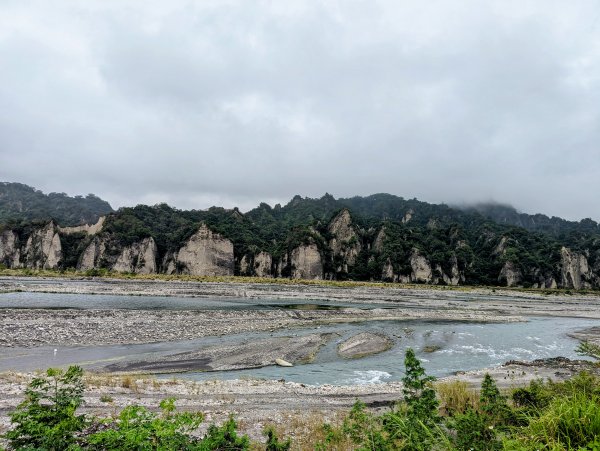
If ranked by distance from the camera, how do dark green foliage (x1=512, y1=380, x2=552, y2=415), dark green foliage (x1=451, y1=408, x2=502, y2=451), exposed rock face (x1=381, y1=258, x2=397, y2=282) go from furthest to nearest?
exposed rock face (x1=381, y1=258, x2=397, y2=282) → dark green foliage (x1=512, y1=380, x2=552, y2=415) → dark green foliage (x1=451, y1=408, x2=502, y2=451)

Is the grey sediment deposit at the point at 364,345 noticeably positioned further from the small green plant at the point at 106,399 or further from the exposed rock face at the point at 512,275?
the exposed rock face at the point at 512,275

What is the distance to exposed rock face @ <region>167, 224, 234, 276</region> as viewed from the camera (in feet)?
509

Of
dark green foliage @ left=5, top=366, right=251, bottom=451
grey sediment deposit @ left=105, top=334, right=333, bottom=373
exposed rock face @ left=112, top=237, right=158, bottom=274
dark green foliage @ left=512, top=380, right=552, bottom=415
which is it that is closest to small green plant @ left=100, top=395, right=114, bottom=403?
dark green foliage @ left=5, top=366, right=251, bottom=451

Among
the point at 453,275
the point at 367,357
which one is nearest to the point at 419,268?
the point at 453,275

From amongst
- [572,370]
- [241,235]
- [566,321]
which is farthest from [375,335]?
[241,235]

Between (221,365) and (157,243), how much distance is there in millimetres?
159109

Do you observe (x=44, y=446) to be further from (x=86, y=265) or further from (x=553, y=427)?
(x=86, y=265)

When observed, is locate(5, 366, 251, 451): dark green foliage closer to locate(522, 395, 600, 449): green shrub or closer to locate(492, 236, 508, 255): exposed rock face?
locate(522, 395, 600, 449): green shrub

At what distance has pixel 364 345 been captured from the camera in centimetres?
2978

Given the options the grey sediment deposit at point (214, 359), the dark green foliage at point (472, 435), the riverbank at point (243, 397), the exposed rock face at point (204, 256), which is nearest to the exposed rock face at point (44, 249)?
the exposed rock face at point (204, 256)

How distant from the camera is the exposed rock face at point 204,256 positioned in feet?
509

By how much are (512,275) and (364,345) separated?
170314 millimetres

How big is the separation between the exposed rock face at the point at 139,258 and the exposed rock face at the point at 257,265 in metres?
39.8

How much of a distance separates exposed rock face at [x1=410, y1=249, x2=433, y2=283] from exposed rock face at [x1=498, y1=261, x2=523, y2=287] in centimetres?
3578
